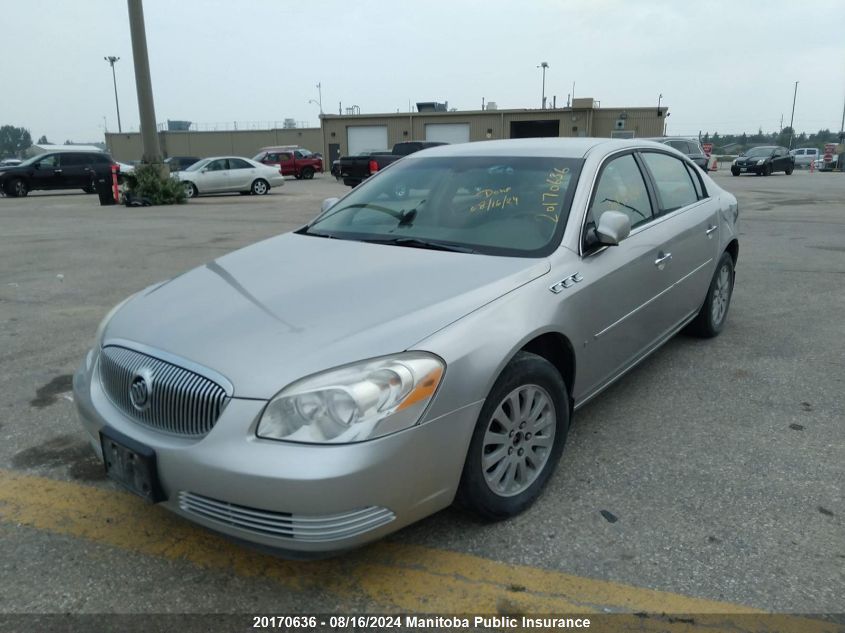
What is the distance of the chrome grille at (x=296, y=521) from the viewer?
6.86ft

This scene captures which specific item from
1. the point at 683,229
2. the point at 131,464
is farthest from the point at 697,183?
the point at 131,464

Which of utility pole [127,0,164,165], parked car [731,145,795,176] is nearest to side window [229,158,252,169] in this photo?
utility pole [127,0,164,165]

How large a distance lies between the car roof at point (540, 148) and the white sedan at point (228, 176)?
1860 centimetres

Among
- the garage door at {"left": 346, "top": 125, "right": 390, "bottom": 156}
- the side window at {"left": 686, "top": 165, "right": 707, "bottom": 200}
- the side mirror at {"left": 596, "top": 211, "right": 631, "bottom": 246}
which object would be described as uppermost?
the garage door at {"left": 346, "top": 125, "right": 390, "bottom": 156}

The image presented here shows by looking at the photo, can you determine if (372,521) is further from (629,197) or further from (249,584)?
(629,197)

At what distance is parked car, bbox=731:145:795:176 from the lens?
30828mm

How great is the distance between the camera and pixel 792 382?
4242 mm

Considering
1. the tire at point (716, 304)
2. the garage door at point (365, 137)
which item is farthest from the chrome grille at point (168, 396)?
the garage door at point (365, 137)

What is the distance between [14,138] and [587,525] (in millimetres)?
153142

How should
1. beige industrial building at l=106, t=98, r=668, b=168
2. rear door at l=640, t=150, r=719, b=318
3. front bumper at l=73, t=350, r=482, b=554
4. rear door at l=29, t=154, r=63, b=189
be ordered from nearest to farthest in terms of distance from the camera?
front bumper at l=73, t=350, r=482, b=554
rear door at l=640, t=150, r=719, b=318
rear door at l=29, t=154, r=63, b=189
beige industrial building at l=106, t=98, r=668, b=168

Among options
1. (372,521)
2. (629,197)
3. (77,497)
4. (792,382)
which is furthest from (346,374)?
(792,382)

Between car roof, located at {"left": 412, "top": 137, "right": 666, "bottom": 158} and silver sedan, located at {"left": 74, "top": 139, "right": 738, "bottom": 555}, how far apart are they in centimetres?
2

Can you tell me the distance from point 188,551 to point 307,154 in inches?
1398

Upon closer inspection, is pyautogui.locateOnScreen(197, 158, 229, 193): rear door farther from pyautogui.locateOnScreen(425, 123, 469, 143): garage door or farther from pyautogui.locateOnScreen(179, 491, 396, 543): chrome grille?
pyautogui.locateOnScreen(425, 123, 469, 143): garage door
